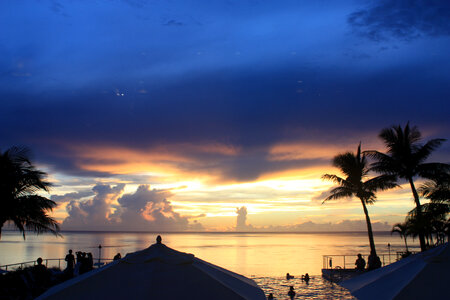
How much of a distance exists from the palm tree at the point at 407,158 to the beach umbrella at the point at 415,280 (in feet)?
63.4

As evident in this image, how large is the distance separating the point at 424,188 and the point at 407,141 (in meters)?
4.58

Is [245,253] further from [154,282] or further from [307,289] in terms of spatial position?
[154,282]

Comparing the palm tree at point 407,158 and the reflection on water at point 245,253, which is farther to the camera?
the reflection on water at point 245,253

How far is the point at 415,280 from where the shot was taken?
7.29m

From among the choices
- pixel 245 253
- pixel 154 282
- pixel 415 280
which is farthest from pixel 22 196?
pixel 245 253

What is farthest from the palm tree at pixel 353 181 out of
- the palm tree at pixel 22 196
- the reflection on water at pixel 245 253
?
the palm tree at pixel 22 196

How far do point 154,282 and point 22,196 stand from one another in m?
12.9

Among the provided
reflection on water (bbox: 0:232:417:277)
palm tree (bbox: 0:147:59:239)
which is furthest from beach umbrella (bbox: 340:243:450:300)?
reflection on water (bbox: 0:232:417:277)

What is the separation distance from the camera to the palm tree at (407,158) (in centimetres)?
2531

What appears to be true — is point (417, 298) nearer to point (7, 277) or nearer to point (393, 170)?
point (7, 277)

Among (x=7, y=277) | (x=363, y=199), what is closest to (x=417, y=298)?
(x=7, y=277)

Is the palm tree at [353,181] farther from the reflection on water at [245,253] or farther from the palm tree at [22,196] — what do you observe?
the palm tree at [22,196]

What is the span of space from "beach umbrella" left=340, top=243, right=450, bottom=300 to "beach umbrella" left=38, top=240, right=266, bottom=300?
119 inches

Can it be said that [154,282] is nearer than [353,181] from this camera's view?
Yes
